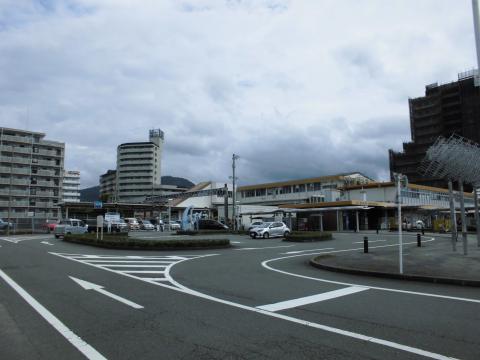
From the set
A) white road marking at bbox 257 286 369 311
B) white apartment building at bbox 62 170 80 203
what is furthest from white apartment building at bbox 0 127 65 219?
white road marking at bbox 257 286 369 311

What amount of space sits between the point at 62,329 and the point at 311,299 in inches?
184

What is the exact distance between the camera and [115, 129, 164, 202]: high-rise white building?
456 ft

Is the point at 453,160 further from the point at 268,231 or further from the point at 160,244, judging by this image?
the point at 268,231

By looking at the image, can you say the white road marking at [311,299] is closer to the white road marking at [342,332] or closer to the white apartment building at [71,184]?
the white road marking at [342,332]

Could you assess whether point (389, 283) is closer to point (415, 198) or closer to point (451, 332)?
point (451, 332)

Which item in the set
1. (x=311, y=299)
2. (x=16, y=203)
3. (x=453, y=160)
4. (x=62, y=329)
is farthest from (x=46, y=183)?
(x=62, y=329)

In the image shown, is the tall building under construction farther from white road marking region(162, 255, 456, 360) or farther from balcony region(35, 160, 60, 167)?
white road marking region(162, 255, 456, 360)

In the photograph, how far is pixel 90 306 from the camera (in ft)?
24.4

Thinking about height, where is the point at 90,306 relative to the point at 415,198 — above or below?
below

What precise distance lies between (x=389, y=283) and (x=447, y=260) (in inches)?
215

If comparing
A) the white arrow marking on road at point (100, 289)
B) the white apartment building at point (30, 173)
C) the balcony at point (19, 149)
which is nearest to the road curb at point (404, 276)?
the white arrow marking on road at point (100, 289)

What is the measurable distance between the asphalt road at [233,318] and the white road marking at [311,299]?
2cm

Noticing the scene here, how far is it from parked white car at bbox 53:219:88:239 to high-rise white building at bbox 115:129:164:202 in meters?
100

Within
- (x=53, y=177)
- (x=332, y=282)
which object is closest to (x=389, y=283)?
(x=332, y=282)
